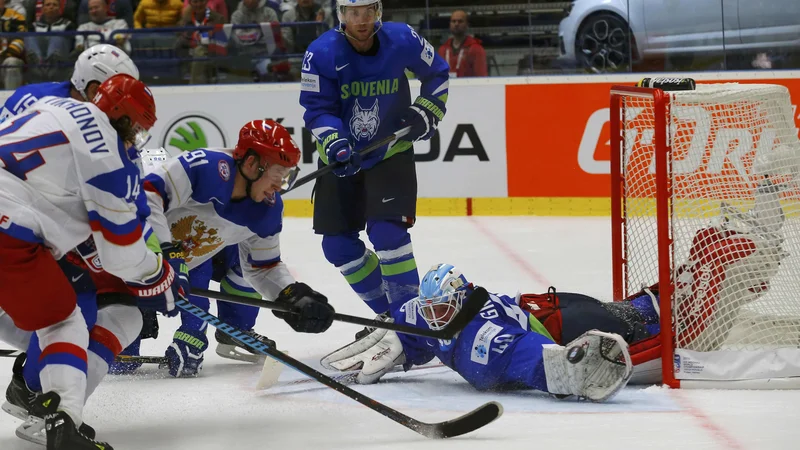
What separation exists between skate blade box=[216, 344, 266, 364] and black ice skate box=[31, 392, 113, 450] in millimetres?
1367

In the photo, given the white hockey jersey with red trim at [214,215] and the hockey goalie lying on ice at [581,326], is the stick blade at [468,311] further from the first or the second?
the white hockey jersey with red trim at [214,215]

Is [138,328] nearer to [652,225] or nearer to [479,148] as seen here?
[652,225]

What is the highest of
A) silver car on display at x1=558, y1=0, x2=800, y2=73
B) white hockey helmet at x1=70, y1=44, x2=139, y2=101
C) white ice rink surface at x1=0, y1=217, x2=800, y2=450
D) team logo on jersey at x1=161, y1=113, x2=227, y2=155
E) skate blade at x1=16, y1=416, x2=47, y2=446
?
silver car on display at x1=558, y1=0, x2=800, y2=73

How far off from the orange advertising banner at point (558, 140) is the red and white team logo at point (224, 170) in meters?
3.77

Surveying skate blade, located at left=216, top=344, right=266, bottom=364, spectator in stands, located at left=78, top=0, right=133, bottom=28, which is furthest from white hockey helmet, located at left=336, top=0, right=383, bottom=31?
spectator in stands, located at left=78, top=0, right=133, bottom=28

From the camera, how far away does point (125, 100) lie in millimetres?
2693

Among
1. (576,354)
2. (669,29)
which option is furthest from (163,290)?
(669,29)

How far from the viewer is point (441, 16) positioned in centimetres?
730

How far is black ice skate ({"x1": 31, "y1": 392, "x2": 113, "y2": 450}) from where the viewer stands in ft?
8.40

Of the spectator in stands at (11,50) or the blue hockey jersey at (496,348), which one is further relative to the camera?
the spectator in stands at (11,50)

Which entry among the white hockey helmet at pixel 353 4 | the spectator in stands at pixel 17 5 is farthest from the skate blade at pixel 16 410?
the spectator in stands at pixel 17 5

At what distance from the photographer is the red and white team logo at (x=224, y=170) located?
3.44 meters

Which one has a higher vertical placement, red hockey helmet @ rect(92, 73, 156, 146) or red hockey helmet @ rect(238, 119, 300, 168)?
red hockey helmet @ rect(92, 73, 156, 146)

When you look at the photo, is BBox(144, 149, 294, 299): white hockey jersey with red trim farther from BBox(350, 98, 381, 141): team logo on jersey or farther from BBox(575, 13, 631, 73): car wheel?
BBox(575, 13, 631, 73): car wheel
